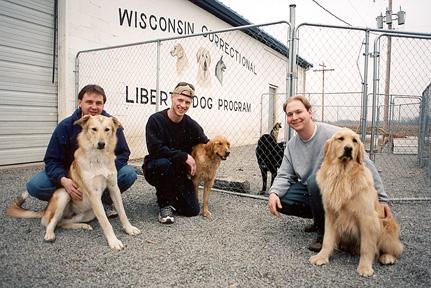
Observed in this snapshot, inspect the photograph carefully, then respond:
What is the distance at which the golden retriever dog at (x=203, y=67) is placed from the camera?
9249 millimetres

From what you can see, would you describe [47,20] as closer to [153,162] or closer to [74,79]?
[74,79]

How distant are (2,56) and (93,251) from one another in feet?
14.5

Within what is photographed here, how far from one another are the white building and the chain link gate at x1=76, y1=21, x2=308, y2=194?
27 millimetres

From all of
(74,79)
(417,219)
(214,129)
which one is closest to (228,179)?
(417,219)

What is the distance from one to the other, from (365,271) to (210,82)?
835 centimetres

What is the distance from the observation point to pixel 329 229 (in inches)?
89.6

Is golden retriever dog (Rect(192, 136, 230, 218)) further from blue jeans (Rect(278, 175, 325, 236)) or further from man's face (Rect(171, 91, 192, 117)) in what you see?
blue jeans (Rect(278, 175, 325, 236))

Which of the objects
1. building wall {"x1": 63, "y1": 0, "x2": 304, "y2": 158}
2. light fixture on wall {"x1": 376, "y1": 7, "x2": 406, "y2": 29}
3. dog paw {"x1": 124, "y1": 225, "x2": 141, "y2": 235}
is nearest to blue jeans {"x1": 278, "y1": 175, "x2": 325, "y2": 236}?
dog paw {"x1": 124, "y1": 225, "x2": 141, "y2": 235}

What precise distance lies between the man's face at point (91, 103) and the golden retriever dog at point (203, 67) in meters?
6.41

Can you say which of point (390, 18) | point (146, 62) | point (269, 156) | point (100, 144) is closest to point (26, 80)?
point (146, 62)

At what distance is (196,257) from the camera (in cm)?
234

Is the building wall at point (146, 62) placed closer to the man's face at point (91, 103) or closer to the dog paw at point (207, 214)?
the man's face at point (91, 103)

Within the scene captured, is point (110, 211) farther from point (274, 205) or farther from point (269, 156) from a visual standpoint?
point (269, 156)

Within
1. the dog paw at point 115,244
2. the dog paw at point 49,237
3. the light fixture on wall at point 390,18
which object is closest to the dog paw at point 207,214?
the dog paw at point 115,244
